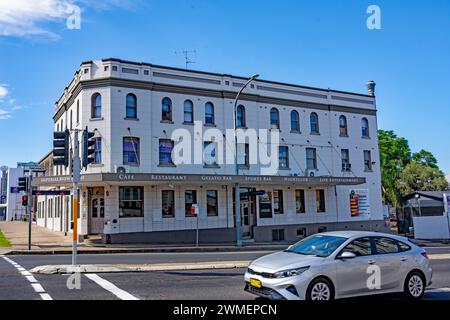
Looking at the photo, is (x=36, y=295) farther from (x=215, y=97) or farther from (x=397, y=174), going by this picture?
(x=397, y=174)

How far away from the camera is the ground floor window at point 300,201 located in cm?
3216

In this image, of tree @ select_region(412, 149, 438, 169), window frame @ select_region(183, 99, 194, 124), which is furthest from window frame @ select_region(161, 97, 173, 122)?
tree @ select_region(412, 149, 438, 169)

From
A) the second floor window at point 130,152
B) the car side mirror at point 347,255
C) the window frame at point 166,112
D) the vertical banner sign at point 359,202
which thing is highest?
the window frame at point 166,112

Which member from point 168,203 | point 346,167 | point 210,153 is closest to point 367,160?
point 346,167

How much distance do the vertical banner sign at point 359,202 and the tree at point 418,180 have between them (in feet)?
63.1

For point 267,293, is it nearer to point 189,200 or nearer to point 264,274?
point 264,274

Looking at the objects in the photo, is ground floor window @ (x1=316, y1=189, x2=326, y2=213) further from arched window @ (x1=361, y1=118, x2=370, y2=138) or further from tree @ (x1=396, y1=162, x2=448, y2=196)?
tree @ (x1=396, y1=162, x2=448, y2=196)

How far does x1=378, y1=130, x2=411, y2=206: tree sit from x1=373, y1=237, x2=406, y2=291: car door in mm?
42558

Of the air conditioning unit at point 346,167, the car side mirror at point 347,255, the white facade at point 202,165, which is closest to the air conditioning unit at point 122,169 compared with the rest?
the white facade at point 202,165

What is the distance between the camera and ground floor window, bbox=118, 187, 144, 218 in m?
25.7

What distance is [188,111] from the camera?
28.7m

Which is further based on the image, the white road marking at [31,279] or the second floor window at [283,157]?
the second floor window at [283,157]

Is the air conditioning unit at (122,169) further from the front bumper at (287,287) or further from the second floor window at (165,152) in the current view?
the front bumper at (287,287)

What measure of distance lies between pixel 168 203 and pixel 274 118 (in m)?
10.1
